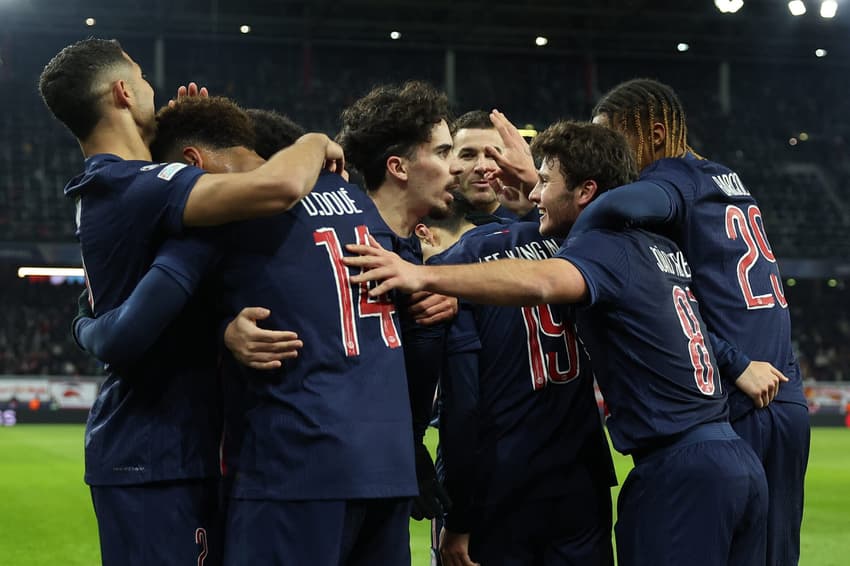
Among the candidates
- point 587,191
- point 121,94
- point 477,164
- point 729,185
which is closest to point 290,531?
point 121,94

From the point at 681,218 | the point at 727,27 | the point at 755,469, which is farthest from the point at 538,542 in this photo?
the point at 727,27

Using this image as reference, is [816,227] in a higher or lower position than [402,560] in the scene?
higher

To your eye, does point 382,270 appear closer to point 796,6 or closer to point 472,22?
point 796,6

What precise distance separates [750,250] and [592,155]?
825 mm

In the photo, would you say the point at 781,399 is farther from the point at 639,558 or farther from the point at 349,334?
the point at 349,334

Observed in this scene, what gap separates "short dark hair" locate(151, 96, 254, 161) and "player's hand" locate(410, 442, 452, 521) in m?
1.34

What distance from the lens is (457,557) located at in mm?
4102

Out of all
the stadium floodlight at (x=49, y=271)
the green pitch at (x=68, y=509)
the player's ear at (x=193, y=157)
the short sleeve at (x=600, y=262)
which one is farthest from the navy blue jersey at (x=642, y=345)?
the stadium floodlight at (x=49, y=271)

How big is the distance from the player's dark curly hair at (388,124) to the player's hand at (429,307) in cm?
56

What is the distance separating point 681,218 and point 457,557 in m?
1.61

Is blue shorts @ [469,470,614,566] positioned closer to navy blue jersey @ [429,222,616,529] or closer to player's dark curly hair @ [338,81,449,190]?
navy blue jersey @ [429,222,616,529]

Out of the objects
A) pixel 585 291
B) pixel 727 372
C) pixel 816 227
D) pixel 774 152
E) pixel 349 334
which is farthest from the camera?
pixel 774 152

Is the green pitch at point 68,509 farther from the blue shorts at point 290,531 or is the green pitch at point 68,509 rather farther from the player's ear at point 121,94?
the player's ear at point 121,94

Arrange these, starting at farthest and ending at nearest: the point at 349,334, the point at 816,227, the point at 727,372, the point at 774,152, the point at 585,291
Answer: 1. the point at 774,152
2. the point at 816,227
3. the point at 727,372
4. the point at 585,291
5. the point at 349,334
